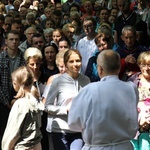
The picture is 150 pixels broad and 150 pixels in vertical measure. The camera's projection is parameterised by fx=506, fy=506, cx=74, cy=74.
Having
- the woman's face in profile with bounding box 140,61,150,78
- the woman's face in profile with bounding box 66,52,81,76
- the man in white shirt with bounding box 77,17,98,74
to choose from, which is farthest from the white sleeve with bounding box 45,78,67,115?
the man in white shirt with bounding box 77,17,98,74

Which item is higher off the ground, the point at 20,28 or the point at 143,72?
the point at 20,28

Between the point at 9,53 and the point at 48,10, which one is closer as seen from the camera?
the point at 9,53

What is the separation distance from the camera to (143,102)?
6543mm

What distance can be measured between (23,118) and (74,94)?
3.19ft

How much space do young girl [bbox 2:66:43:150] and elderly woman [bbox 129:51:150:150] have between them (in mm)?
1505

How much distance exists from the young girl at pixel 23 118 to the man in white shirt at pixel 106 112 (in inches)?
38.0

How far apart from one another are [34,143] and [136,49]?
2786 mm

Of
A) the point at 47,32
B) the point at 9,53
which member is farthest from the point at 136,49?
the point at 47,32

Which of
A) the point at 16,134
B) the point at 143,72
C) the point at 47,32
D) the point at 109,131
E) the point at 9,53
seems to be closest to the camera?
the point at 109,131

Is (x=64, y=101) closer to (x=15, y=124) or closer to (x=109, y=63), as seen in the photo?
(x=15, y=124)

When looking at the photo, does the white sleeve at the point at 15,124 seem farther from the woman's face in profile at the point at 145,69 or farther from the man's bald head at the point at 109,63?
the woman's face in profile at the point at 145,69

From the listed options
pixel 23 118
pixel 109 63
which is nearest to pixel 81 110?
pixel 109 63

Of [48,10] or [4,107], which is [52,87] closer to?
[4,107]

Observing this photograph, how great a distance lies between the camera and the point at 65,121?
618 centimetres
